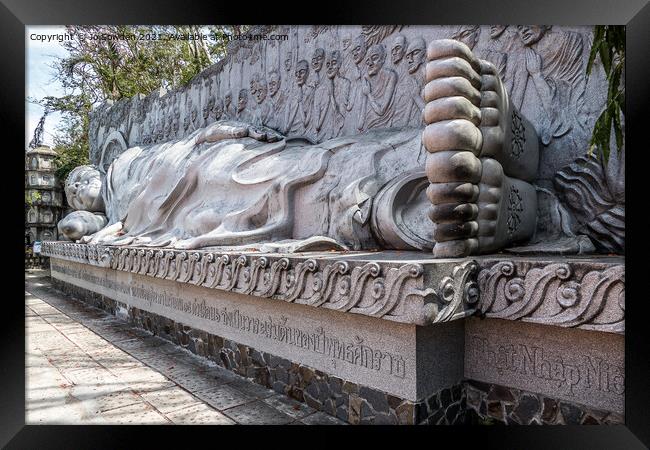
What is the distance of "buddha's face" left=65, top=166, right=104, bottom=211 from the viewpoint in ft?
20.5

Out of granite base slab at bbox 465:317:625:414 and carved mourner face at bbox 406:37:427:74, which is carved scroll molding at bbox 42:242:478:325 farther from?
carved mourner face at bbox 406:37:427:74

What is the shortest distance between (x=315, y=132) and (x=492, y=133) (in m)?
2.76

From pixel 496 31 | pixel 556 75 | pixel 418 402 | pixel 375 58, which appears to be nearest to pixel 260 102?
pixel 375 58

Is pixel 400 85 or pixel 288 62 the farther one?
pixel 288 62

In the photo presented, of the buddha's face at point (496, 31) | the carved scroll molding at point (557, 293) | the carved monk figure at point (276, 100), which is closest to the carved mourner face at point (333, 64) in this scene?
the carved monk figure at point (276, 100)

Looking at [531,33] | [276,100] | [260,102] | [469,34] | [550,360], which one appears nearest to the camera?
[550,360]

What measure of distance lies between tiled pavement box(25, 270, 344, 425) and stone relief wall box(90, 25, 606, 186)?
7.54 ft

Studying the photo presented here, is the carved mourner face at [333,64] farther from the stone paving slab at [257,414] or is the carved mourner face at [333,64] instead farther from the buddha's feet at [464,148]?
the stone paving slab at [257,414]

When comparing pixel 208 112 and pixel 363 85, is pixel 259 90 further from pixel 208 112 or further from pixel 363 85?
pixel 363 85

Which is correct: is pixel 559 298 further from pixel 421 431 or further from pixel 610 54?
pixel 610 54

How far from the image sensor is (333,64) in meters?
4.45

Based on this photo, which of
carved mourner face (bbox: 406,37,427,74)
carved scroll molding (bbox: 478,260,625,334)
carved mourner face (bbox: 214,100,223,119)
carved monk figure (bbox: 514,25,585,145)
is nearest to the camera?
carved scroll molding (bbox: 478,260,625,334)

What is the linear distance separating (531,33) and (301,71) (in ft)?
8.48

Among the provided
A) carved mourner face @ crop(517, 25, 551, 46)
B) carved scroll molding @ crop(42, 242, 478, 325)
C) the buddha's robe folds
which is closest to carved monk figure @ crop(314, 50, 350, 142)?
the buddha's robe folds
